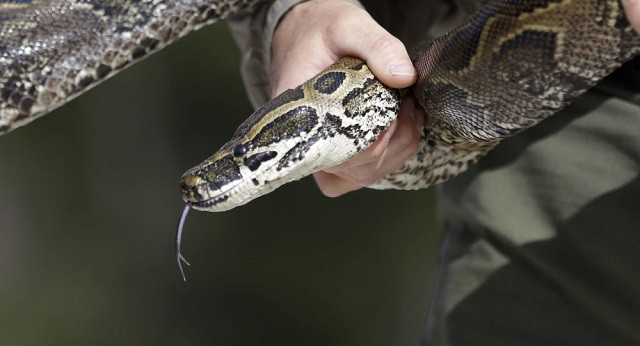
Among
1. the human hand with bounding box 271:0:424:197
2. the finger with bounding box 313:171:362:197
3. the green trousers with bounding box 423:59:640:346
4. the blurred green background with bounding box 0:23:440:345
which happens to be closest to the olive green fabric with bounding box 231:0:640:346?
the green trousers with bounding box 423:59:640:346

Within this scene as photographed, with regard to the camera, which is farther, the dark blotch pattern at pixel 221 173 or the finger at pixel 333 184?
the finger at pixel 333 184

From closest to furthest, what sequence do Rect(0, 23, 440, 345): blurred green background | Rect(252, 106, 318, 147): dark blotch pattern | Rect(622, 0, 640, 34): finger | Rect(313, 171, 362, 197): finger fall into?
Rect(622, 0, 640, 34): finger, Rect(252, 106, 318, 147): dark blotch pattern, Rect(313, 171, 362, 197): finger, Rect(0, 23, 440, 345): blurred green background

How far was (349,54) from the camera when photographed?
72.4 inches

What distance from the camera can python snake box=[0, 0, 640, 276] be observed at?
1493 mm

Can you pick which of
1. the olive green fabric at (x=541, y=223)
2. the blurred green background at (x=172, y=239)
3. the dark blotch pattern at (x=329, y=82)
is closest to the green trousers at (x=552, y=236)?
the olive green fabric at (x=541, y=223)

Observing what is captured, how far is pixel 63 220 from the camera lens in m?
5.34

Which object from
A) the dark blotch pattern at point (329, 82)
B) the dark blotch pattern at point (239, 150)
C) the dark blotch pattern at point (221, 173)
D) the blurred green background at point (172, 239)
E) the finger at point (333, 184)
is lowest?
the blurred green background at point (172, 239)

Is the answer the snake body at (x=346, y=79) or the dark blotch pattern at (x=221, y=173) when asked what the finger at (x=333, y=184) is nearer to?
the snake body at (x=346, y=79)

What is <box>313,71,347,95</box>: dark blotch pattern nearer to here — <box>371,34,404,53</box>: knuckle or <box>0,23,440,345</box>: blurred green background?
<box>371,34,404,53</box>: knuckle

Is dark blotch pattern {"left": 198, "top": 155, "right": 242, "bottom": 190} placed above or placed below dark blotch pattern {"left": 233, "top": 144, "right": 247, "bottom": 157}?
below

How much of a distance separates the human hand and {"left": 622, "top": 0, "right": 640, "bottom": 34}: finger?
1.68 ft

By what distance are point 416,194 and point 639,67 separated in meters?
3.99

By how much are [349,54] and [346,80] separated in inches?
4.0

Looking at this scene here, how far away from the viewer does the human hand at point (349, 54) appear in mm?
1746
